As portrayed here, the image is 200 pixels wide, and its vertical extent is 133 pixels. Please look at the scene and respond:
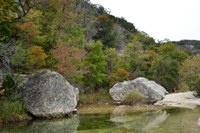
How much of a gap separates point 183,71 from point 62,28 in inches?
722

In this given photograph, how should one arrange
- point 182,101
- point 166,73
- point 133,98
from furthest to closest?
point 166,73 < point 182,101 < point 133,98

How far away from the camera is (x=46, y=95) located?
77.9ft

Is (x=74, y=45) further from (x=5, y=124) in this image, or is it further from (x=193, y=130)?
(x=193, y=130)

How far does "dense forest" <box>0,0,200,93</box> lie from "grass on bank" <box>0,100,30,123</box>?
2.57 meters

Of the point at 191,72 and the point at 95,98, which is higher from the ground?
the point at 191,72

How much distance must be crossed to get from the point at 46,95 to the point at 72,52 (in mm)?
7666

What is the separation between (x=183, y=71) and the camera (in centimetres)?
4525

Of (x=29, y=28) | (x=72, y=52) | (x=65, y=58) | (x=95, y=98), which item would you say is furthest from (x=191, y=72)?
(x=29, y=28)

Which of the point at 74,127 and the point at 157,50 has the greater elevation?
the point at 157,50

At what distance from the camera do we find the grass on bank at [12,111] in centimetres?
2123

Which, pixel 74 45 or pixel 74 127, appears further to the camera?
pixel 74 45

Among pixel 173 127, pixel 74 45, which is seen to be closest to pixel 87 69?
pixel 74 45

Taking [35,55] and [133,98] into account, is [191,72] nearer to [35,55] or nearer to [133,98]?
[133,98]

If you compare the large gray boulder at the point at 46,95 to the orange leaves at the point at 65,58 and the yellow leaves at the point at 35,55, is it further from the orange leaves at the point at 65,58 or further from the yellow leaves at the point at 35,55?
the orange leaves at the point at 65,58
